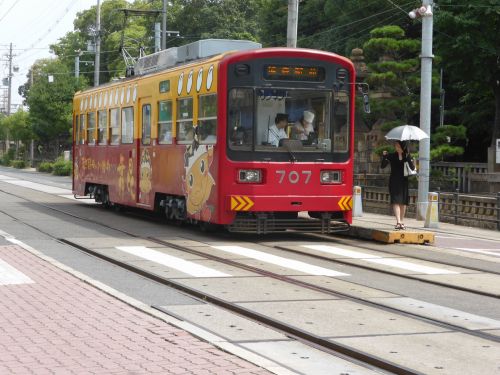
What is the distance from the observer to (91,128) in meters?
25.8

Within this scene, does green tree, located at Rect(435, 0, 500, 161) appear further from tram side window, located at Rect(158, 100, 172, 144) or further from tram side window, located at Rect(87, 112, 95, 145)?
tram side window, located at Rect(158, 100, 172, 144)

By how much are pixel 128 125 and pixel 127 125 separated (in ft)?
0.33

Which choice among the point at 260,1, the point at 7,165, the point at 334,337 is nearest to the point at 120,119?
the point at 334,337

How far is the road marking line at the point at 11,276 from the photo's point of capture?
10.9 metres

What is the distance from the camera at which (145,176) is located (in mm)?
20594

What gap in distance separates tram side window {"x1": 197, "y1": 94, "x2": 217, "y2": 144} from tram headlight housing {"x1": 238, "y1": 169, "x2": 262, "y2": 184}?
0.81m

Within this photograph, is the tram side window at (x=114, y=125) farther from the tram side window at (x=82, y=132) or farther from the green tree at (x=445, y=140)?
the green tree at (x=445, y=140)

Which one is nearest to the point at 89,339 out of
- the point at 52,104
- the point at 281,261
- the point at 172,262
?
the point at 172,262

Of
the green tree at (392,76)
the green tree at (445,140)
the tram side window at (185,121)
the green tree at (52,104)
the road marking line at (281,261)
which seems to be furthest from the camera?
the green tree at (52,104)

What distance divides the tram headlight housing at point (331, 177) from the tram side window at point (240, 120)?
1.47m

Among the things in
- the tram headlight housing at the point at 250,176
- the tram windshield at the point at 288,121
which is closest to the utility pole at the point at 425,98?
the tram windshield at the point at 288,121

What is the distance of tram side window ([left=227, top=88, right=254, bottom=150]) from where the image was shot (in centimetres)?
1638

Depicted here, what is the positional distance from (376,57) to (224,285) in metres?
24.4

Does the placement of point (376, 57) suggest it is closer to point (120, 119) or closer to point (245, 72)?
point (120, 119)
